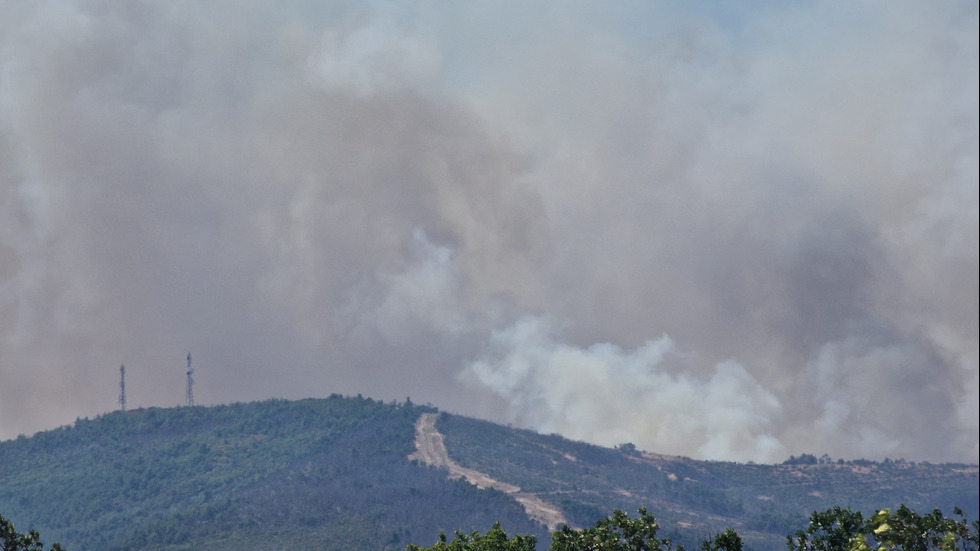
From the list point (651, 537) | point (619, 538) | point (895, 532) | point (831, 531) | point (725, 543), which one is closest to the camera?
point (895, 532)

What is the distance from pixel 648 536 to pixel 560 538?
10.3m

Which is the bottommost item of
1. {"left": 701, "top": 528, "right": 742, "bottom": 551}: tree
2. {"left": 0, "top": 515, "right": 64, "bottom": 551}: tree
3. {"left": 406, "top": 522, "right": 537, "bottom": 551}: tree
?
{"left": 701, "top": 528, "right": 742, "bottom": 551}: tree

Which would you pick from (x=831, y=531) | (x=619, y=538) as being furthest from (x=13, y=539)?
(x=831, y=531)

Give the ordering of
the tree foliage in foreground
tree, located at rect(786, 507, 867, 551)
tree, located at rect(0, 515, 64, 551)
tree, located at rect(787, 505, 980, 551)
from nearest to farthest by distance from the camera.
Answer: tree, located at rect(787, 505, 980, 551)
tree, located at rect(0, 515, 64, 551)
the tree foliage in foreground
tree, located at rect(786, 507, 867, 551)

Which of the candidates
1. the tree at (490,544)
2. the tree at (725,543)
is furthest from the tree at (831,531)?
the tree at (490,544)

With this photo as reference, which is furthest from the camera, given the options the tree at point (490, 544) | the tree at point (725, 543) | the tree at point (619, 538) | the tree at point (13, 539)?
the tree at point (490, 544)

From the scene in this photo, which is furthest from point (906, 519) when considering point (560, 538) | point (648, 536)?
point (560, 538)

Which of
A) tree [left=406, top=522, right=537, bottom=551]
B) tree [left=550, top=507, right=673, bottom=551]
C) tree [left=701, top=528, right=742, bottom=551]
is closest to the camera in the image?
tree [left=701, top=528, right=742, bottom=551]

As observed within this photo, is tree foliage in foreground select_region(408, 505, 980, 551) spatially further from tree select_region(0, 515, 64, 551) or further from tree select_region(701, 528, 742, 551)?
tree select_region(0, 515, 64, 551)

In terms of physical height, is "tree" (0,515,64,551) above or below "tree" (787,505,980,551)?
above

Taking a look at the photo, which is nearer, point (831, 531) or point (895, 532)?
point (895, 532)

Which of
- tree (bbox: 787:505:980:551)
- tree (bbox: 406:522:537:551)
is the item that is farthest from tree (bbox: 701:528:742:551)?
tree (bbox: 406:522:537:551)

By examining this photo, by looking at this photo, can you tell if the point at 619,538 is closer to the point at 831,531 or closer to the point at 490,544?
the point at 490,544

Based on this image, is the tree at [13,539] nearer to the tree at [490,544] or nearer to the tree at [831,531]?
the tree at [490,544]
